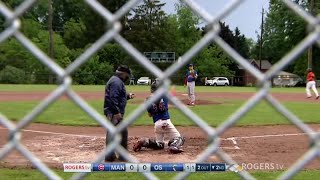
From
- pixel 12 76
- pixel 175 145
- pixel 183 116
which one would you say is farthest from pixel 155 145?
pixel 12 76

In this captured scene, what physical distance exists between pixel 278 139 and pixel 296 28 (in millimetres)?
42439

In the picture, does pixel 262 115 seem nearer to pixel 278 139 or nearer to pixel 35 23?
pixel 278 139

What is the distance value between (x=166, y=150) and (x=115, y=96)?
1841 millimetres

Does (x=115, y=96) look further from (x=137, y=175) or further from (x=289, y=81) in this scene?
(x=289, y=81)

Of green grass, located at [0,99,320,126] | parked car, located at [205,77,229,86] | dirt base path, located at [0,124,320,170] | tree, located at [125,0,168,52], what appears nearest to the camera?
dirt base path, located at [0,124,320,170]

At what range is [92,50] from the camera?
5.89ft

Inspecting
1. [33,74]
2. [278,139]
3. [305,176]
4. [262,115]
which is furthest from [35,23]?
[305,176]

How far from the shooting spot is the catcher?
359 inches

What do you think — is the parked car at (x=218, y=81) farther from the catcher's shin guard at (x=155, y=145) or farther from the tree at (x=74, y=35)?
the catcher's shin guard at (x=155, y=145)

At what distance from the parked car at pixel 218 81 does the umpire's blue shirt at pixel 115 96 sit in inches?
1620

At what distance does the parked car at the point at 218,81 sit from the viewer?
162ft

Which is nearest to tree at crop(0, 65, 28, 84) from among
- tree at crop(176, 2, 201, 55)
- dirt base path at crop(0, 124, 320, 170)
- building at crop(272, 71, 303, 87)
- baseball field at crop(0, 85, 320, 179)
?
tree at crop(176, 2, 201, 55)

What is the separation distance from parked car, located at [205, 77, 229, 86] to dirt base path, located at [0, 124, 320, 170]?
118ft

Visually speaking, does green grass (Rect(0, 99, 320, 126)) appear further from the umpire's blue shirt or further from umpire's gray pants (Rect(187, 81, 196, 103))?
the umpire's blue shirt
